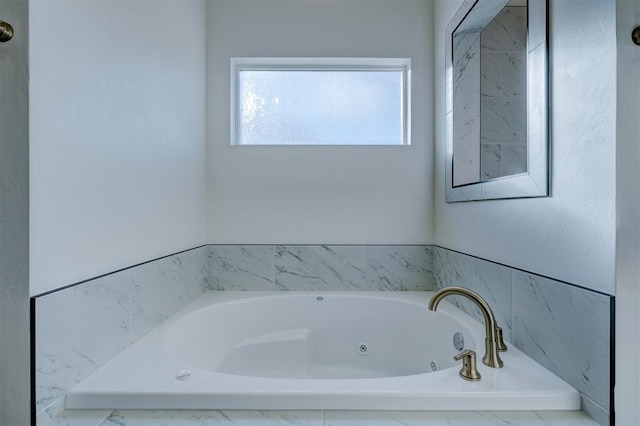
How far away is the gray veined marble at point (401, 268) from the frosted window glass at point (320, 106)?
0.70 meters

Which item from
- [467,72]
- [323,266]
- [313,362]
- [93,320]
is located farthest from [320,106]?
[93,320]

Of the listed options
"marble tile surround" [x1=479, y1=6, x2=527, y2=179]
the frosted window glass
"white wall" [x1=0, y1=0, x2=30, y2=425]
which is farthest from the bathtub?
the frosted window glass

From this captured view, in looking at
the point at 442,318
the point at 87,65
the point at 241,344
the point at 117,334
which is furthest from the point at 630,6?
the point at 241,344

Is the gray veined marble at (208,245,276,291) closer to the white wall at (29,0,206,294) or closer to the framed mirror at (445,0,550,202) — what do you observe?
the white wall at (29,0,206,294)

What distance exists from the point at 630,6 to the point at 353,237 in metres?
1.54

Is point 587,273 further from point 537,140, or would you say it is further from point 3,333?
point 3,333

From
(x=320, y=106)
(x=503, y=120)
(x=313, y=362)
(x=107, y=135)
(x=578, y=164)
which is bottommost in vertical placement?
(x=313, y=362)

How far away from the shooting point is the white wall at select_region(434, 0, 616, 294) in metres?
0.80

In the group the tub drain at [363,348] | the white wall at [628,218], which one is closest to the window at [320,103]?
the tub drain at [363,348]

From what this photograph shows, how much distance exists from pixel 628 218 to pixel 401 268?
53.3 inches

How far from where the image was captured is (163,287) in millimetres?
1475

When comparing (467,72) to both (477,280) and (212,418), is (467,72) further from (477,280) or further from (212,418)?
(212,418)

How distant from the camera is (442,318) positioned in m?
1.62

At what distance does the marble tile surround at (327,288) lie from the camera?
0.82 metres
